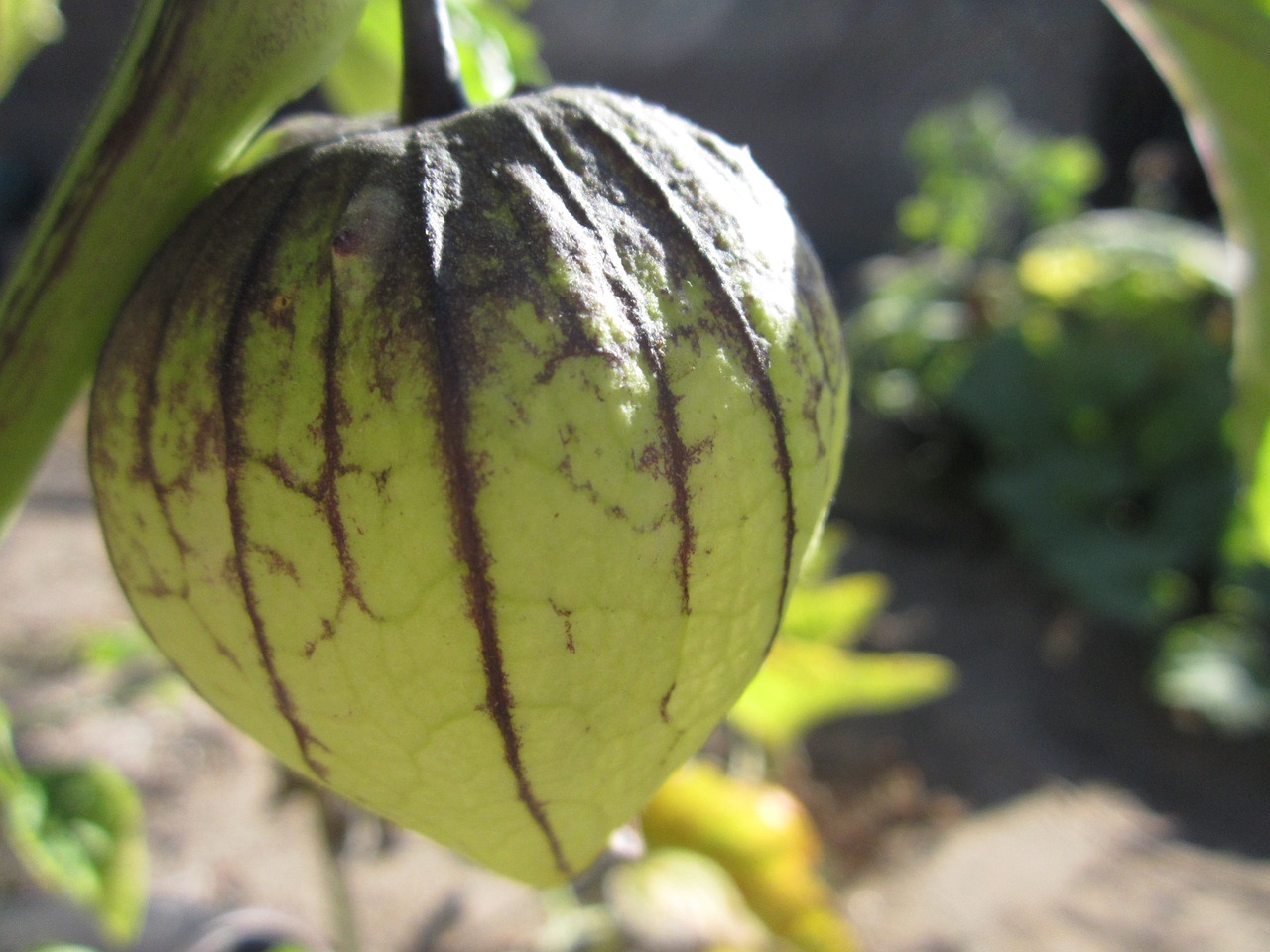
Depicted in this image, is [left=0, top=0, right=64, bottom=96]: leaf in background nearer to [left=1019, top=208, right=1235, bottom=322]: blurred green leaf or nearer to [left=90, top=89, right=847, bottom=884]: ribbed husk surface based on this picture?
[left=90, top=89, right=847, bottom=884]: ribbed husk surface

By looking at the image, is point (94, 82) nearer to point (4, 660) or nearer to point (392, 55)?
point (4, 660)

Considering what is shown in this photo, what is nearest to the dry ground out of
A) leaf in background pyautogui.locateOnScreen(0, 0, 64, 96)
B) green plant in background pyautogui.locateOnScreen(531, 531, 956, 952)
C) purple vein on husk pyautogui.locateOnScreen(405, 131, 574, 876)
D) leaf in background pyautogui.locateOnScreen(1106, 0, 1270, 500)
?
green plant in background pyautogui.locateOnScreen(531, 531, 956, 952)

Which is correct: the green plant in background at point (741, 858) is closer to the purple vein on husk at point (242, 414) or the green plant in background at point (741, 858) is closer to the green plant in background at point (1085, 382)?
the purple vein on husk at point (242, 414)

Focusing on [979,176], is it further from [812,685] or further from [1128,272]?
[812,685]

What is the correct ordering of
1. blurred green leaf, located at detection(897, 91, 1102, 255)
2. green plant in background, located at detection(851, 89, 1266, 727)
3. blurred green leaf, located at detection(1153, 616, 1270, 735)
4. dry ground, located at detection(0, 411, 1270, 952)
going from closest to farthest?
dry ground, located at detection(0, 411, 1270, 952), blurred green leaf, located at detection(1153, 616, 1270, 735), green plant in background, located at detection(851, 89, 1266, 727), blurred green leaf, located at detection(897, 91, 1102, 255)

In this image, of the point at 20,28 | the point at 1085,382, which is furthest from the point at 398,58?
the point at 1085,382

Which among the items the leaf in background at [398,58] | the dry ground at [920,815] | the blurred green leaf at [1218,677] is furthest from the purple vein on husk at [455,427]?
the blurred green leaf at [1218,677]
